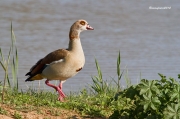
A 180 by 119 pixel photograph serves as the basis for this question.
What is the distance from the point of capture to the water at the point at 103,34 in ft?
38.1

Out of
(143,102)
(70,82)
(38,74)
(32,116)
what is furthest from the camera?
(70,82)

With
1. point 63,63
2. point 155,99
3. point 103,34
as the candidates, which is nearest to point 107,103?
point 63,63

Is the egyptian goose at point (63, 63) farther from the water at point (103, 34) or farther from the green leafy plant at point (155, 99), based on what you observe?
the green leafy plant at point (155, 99)

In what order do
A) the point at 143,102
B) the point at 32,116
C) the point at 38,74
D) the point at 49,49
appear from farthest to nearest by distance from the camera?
the point at 49,49 → the point at 38,74 → the point at 32,116 → the point at 143,102

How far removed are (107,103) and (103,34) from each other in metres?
6.15

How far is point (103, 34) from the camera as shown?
14.1m

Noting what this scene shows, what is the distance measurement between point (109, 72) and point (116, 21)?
4247mm

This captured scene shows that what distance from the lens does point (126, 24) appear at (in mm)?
15117

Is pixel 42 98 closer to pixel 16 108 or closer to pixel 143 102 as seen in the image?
pixel 16 108

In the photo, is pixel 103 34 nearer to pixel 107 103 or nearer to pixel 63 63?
pixel 63 63

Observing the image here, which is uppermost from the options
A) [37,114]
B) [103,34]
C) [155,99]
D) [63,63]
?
[103,34]

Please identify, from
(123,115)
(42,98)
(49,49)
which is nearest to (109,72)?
(49,49)

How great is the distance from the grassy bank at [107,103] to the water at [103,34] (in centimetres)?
147

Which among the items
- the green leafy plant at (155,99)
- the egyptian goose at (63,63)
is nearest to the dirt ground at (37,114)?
the green leafy plant at (155,99)
